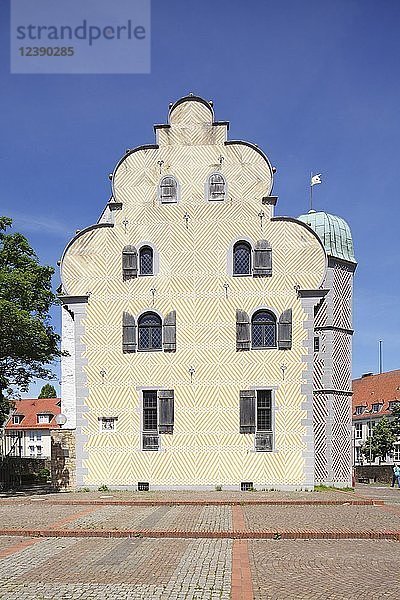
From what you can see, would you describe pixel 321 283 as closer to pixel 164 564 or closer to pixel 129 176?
pixel 129 176

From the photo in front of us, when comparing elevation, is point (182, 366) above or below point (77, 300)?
below

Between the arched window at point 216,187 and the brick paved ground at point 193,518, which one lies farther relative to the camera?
the arched window at point 216,187

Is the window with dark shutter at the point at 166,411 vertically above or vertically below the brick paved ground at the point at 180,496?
above

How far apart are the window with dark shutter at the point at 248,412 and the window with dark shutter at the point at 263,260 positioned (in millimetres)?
4704

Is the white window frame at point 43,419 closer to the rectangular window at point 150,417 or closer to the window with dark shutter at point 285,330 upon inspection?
the rectangular window at point 150,417

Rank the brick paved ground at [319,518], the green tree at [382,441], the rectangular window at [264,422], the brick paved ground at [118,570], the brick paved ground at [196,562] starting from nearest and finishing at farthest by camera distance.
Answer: the brick paved ground at [118,570]
the brick paved ground at [196,562]
the brick paved ground at [319,518]
the rectangular window at [264,422]
the green tree at [382,441]

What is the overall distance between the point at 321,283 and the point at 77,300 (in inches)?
386

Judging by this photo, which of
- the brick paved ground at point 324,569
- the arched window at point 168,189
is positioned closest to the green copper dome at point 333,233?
the arched window at point 168,189

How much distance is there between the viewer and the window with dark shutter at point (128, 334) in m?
27.8

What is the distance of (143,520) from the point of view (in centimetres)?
1767

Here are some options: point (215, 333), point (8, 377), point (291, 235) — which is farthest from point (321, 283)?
point (8, 377)

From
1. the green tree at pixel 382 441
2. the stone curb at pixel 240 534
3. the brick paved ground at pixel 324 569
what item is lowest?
the green tree at pixel 382 441

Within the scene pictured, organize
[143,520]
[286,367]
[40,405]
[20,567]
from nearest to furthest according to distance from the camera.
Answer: [20,567] → [143,520] → [286,367] → [40,405]

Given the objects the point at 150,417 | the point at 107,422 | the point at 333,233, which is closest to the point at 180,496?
the point at 150,417
